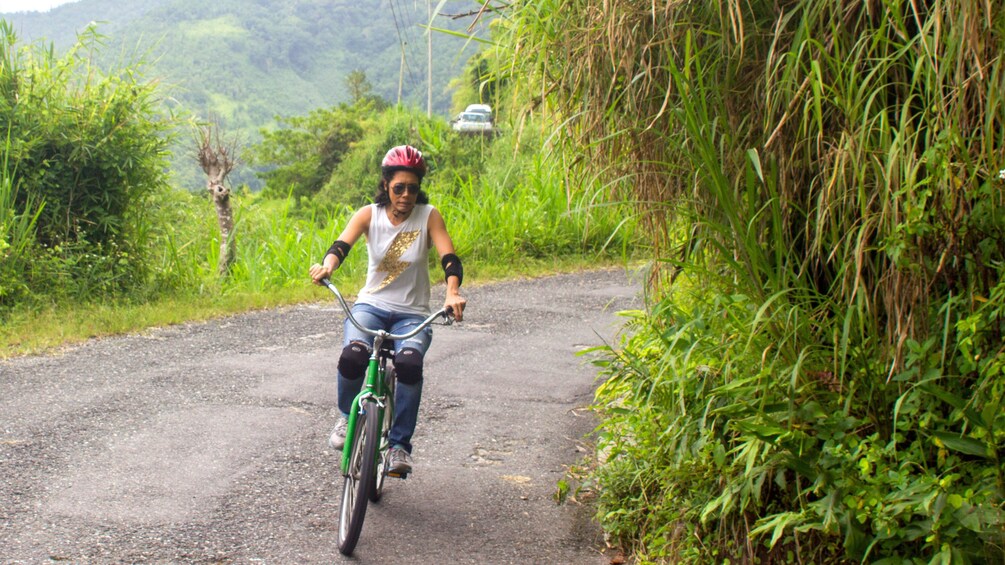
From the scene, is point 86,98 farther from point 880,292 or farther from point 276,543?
point 880,292

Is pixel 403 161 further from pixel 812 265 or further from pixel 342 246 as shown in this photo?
pixel 812 265

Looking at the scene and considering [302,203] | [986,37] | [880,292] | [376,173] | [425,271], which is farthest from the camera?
[302,203]

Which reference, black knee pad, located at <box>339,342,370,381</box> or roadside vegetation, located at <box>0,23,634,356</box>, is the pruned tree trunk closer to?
roadside vegetation, located at <box>0,23,634,356</box>

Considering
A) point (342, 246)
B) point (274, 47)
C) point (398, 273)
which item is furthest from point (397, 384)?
point (274, 47)

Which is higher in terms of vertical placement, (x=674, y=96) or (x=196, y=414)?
(x=674, y=96)

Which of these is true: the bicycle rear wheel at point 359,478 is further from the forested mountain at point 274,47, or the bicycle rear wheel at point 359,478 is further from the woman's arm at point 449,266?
the forested mountain at point 274,47

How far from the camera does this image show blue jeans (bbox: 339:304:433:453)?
528 centimetres

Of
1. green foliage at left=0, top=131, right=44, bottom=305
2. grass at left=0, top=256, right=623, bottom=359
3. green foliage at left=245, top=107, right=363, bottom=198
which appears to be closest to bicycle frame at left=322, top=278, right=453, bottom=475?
grass at left=0, top=256, right=623, bottom=359

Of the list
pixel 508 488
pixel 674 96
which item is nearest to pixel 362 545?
pixel 508 488

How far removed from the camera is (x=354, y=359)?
16.7ft

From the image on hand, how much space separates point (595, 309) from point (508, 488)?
20.2 feet

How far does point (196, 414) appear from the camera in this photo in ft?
23.2

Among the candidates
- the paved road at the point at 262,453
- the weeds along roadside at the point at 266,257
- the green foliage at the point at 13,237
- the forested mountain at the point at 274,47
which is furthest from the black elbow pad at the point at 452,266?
the forested mountain at the point at 274,47

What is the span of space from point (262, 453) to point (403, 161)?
2.00 m
